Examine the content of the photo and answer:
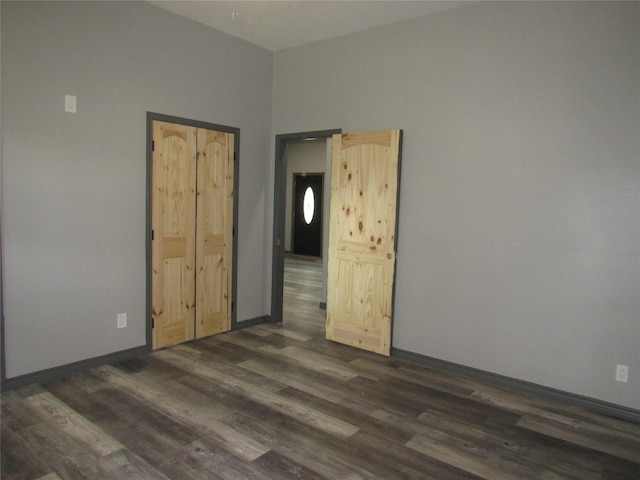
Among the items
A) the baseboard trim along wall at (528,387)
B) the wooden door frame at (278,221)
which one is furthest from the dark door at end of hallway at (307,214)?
the baseboard trim along wall at (528,387)

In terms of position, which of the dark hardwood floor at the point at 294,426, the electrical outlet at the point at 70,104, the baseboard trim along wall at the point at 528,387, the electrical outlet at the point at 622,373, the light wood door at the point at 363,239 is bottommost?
the dark hardwood floor at the point at 294,426

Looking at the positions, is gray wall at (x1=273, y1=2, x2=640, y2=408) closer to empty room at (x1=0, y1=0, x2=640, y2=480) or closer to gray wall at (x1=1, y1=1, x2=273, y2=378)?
empty room at (x1=0, y1=0, x2=640, y2=480)

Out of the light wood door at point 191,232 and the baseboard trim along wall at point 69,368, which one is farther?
the light wood door at point 191,232

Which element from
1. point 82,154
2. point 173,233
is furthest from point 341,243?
point 82,154

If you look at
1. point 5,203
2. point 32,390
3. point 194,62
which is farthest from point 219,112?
point 32,390

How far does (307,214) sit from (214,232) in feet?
21.0

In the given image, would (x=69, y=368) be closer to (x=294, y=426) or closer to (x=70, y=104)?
(x=294, y=426)

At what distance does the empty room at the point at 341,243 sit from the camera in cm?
275

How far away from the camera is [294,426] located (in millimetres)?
2828

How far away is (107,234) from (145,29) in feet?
5.88

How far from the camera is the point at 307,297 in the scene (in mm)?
6531

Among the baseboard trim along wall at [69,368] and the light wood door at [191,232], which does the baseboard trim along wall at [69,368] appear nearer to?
the baseboard trim along wall at [69,368]

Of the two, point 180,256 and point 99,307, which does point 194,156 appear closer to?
point 180,256

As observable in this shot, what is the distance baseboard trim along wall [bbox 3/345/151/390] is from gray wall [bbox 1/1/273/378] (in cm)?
5
